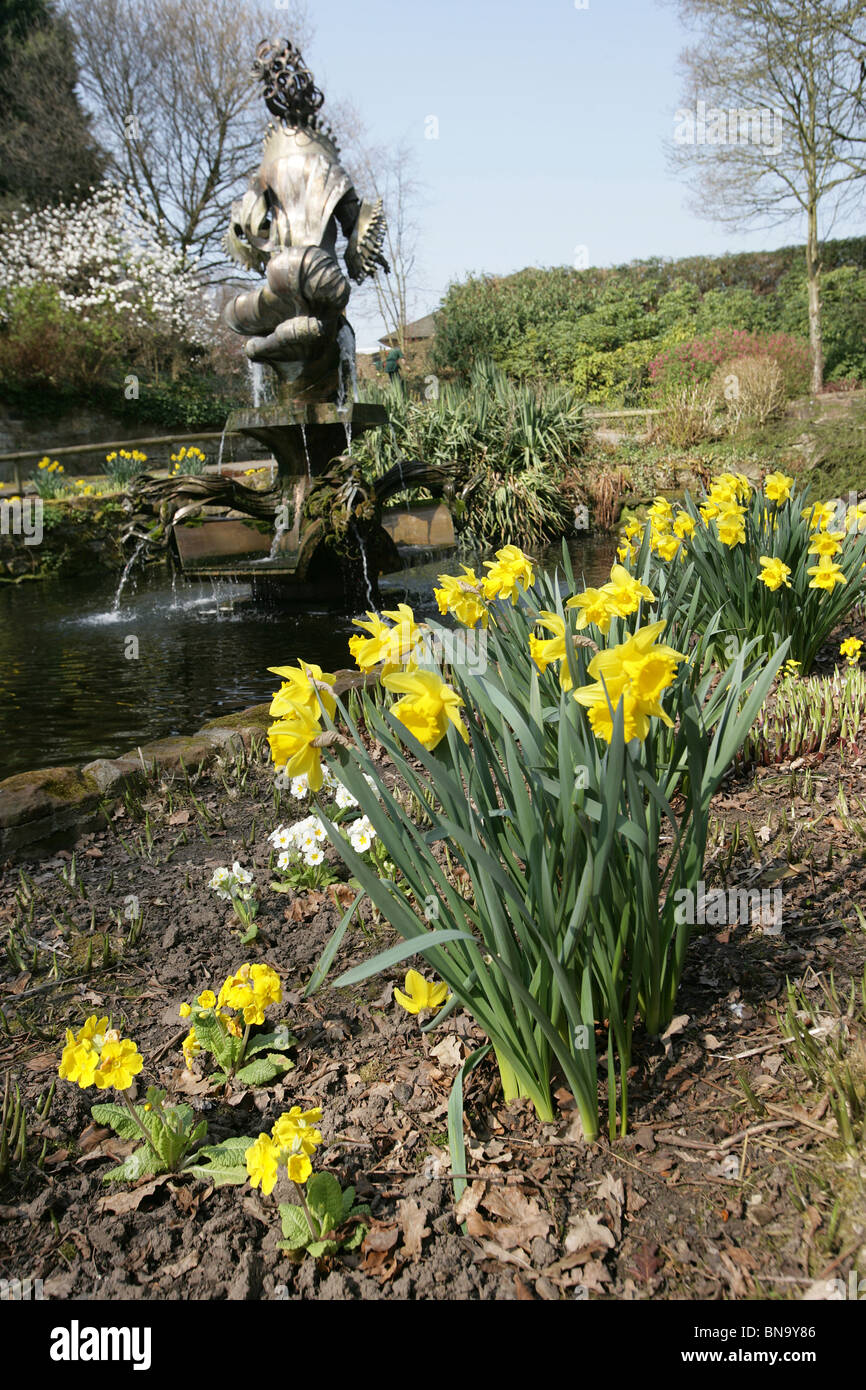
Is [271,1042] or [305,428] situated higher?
[305,428]

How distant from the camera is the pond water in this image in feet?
14.8

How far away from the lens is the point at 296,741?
1.33 metres

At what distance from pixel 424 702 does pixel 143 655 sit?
5.36 m

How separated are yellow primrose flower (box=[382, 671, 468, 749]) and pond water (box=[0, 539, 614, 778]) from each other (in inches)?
123

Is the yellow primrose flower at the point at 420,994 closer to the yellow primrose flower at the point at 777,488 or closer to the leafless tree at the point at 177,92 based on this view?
the yellow primrose flower at the point at 777,488

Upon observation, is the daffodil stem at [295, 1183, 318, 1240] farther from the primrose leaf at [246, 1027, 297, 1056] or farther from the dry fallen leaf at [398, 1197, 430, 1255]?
the primrose leaf at [246, 1027, 297, 1056]

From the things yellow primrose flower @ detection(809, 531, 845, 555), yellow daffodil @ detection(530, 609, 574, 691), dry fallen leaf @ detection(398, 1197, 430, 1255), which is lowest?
dry fallen leaf @ detection(398, 1197, 430, 1255)

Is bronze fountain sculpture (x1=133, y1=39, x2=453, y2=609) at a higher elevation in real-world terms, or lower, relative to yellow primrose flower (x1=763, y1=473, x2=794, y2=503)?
higher

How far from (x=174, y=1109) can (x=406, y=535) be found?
308 inches

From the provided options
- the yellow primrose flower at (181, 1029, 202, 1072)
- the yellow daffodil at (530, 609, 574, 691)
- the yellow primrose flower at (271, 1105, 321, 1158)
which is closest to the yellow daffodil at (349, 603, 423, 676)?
the yellow daffodil at (530, 609, 574, 691)

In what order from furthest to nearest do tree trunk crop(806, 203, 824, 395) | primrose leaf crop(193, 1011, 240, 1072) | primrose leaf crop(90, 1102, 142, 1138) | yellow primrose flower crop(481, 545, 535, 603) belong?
1. tree trunk crop(806, 203, 824, 395)
2. yellow primrose flower crop(481, 545, 535, 603)
3. primrose leaf crop(193, 1011, 240, 1072)
4. primrose leaf crop(90, 1102, 142, 1138)

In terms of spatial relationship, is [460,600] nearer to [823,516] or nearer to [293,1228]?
[293,1228]

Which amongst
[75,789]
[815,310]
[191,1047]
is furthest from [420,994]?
[815,310]

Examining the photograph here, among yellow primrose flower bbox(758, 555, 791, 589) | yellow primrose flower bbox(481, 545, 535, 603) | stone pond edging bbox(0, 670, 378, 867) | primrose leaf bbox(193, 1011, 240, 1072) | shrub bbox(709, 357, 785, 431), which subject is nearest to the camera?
primrose leaf bbox(193, 1011, 240, 1072)
